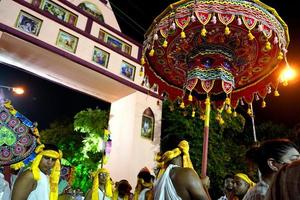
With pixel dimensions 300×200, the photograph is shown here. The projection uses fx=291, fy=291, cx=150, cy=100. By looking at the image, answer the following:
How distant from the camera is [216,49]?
15.7 ft

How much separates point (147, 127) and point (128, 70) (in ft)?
6.27

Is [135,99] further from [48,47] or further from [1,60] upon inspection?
[1,60]

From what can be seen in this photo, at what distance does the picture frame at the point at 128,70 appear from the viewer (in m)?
9.09

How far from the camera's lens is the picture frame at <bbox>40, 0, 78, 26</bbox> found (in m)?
7.86

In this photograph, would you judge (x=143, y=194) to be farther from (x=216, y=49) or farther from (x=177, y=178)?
(x=216, y=49)

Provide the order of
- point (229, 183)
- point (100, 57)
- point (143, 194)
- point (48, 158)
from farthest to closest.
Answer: point (100, 57)
point (229, 183)
point (143, 194)
point (48, 158)

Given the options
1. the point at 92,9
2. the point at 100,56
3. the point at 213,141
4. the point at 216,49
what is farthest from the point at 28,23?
the point at 213,141

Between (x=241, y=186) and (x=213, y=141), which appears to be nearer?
(x=241, y=186)

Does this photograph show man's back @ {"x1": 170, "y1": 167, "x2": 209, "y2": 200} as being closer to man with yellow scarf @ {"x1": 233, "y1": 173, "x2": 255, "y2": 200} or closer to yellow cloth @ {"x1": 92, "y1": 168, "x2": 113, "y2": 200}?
man with yellow scarf @ {"x1": 233, "y1": 173, "x2": 255, "y2": 200}

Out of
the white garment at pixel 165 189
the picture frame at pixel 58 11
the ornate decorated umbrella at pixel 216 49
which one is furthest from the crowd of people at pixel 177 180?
the picture frame at pixel 58 11

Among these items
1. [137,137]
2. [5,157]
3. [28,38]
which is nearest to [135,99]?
[137,137]

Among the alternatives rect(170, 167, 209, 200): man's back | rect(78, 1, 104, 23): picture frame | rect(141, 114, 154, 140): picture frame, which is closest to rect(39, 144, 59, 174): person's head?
rect(170, 167, 209, 200): man's back

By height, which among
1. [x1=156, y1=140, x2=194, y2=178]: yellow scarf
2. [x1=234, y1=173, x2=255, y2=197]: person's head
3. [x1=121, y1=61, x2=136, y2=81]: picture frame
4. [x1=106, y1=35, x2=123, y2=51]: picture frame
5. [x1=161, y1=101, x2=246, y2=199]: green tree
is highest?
[x1=106, y1=35, x2=123, y2=51]: picture frame

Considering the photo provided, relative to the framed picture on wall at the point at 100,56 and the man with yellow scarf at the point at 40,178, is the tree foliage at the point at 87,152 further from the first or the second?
the man with yellow scarf at the point at 40,178
